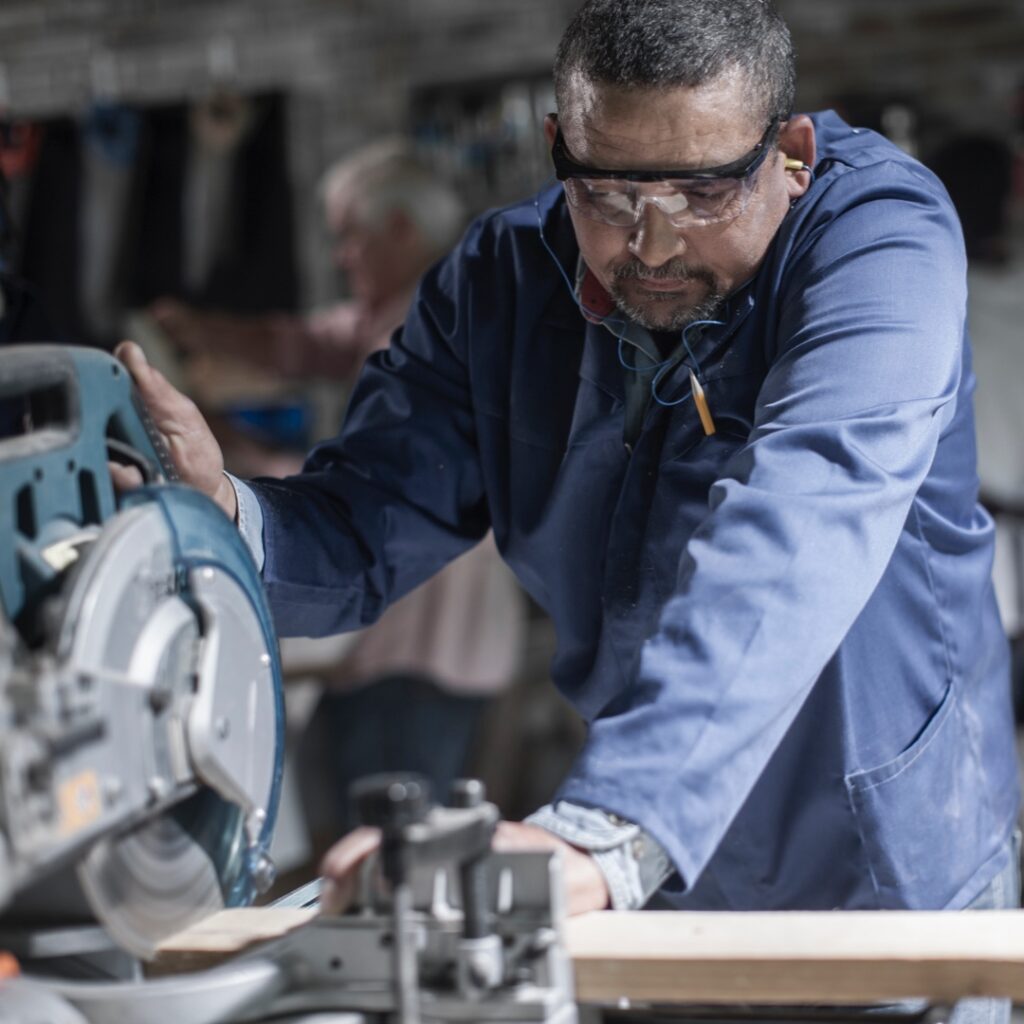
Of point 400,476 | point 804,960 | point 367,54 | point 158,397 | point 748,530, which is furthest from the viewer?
point 367,54

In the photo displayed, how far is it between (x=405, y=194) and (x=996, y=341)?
1.63m

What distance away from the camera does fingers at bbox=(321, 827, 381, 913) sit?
3.71 ft

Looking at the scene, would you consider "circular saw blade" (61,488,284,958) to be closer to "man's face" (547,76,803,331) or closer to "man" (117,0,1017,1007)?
"man" (117,0,1017,1007)

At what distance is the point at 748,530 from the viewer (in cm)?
126

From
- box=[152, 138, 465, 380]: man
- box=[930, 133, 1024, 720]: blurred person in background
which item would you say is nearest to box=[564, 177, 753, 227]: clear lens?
box=[930, 133, 1024, 720]: blurred person in background

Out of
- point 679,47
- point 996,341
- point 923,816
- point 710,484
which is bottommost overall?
point 996,341

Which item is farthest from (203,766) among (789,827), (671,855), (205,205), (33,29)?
(33,29)

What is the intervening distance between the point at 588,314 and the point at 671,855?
68 cm

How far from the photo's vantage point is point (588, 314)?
1.66 meters

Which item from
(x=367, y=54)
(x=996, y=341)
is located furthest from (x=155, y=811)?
(x=367, y=54)

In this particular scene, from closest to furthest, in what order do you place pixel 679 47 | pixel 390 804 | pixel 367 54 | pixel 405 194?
pixel 390 804 → pixel 679 47 → pixel 405 194 → pixel 367 54

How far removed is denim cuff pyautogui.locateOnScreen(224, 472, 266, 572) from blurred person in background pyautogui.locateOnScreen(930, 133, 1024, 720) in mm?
2637

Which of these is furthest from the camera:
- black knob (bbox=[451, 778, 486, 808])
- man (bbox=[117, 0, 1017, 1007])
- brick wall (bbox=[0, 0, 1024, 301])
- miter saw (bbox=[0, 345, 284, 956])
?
brick wall (bbox=[0, 0, 1024, 301])

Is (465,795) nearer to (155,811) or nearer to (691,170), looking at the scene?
(155,811)
